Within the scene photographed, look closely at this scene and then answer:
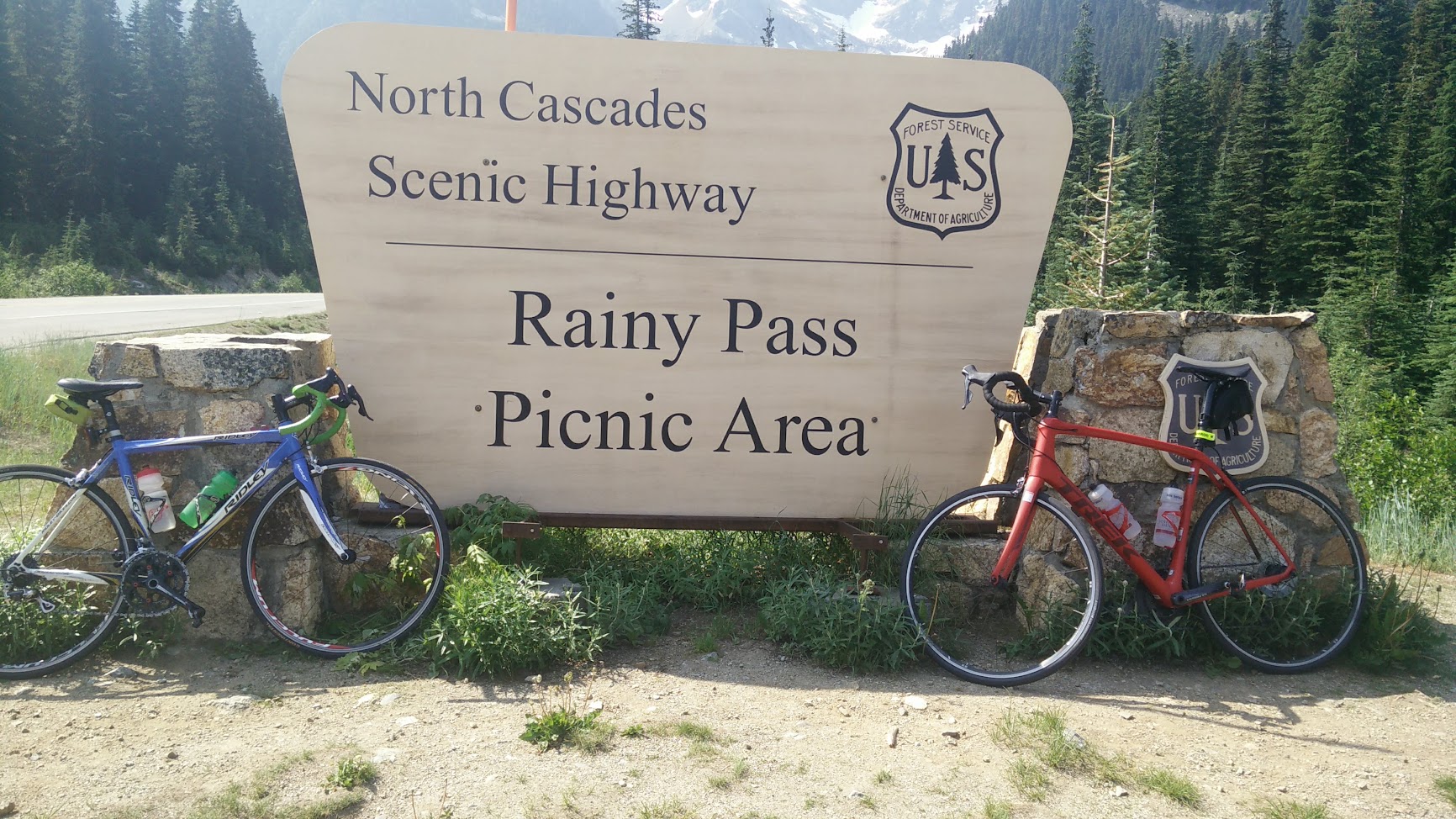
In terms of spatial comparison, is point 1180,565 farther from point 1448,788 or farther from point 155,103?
point 155,103

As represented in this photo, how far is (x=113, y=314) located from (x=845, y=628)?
64.0 ft

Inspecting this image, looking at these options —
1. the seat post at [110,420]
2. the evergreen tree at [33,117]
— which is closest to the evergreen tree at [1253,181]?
the seat post at [110,420]

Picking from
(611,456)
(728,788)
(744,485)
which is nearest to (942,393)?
(744,485)

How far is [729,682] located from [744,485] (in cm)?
117

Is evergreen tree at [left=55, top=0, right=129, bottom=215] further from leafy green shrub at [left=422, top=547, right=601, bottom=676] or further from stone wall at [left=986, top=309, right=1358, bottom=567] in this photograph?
stone wall at [left=986, top=309, right=1358, bottom=567]

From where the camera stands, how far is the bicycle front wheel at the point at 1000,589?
380 centimetres

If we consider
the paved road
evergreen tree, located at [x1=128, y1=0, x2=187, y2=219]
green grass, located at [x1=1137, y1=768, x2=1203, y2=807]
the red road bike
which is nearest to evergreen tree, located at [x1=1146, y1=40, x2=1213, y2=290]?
the paved road

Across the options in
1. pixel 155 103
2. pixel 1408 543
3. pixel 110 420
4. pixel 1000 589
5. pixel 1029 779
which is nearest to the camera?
pixel 1029 779

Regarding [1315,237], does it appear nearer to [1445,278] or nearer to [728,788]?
[1445,278]

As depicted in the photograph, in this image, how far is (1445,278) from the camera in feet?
107

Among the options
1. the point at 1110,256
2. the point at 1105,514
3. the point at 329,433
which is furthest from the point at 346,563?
the point at 1110,256

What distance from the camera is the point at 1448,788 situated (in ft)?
9.68

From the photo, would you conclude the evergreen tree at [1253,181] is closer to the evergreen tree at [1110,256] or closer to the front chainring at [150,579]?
the evergreen tree at [1110,256]

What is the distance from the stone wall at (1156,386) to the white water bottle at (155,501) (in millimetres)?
3854
